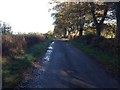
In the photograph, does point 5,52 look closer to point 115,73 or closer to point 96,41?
point 115,73

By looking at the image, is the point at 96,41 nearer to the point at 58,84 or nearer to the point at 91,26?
the point at 91,26

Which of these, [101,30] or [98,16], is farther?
[101,30]

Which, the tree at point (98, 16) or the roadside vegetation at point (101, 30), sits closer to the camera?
the roadside vegetation at point (101, 30)

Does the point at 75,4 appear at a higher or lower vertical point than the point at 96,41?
higher

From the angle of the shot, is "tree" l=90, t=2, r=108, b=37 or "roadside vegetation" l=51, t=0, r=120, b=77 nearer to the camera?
"roadside vegetation" l=51, t=0, r=120, b=77

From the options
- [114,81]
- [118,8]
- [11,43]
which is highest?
[118,8]

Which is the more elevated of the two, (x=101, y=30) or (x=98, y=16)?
(x=98, y=16)

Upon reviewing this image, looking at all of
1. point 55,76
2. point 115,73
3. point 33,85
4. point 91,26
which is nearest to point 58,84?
point 33,85

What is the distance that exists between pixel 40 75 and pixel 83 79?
2385mm

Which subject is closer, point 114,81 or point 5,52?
point 114,81

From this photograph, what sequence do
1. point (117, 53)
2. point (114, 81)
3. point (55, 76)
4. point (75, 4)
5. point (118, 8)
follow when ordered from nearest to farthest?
point (114, 81), point (55, 76), point (117, 53), point (118, 8), point (75, 4)

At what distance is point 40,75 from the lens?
45.8ft

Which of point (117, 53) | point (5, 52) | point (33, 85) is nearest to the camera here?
point (33, 85)

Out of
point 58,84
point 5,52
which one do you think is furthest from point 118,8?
point 58,84
